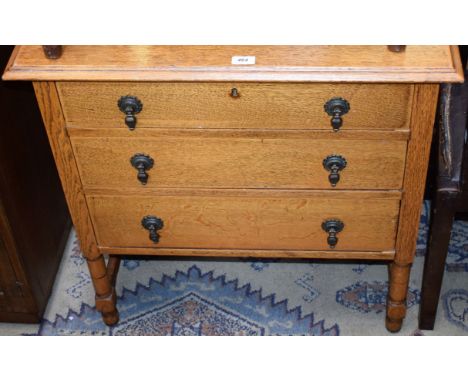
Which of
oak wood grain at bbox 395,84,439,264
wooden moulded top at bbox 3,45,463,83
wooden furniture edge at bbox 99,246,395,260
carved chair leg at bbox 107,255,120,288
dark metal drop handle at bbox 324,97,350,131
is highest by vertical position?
wooden moulded top at bbox 3,45,463,83

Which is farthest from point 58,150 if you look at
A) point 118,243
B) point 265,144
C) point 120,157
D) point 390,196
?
point 390,196

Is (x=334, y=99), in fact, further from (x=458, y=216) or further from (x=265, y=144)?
(x=458, y=216)

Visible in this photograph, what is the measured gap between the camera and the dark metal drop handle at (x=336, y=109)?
167cm

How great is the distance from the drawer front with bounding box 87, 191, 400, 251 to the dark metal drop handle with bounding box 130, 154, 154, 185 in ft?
0.32

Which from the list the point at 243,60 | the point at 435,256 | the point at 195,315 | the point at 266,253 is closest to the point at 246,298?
the point at 195,315

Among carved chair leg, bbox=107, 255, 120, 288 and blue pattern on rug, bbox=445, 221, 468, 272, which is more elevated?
carved chair leg, bbox=107, 255, 120, 288

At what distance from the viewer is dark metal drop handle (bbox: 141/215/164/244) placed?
200 centimetres

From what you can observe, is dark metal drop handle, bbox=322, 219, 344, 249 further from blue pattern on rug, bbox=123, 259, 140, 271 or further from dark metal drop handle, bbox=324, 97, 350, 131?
blue pattern on rug, bbox=123, 259, 140, 271

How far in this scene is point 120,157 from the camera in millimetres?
1858

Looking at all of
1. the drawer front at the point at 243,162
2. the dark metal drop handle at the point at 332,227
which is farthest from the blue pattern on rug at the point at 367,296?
the drawer front at the point at 243,162

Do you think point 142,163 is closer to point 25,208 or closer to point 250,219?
point 250,219

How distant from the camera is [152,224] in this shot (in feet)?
6.59

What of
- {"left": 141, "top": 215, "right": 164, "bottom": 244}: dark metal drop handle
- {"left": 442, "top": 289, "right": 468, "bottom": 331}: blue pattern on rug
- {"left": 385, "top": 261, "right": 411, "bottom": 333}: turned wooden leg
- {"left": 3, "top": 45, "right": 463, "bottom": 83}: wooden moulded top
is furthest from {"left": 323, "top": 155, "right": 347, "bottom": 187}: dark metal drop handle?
{"left": 442, "top": 289, "right": 468, "bottom": 331}: blue pattern on rug

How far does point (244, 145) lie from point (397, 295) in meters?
0.69
